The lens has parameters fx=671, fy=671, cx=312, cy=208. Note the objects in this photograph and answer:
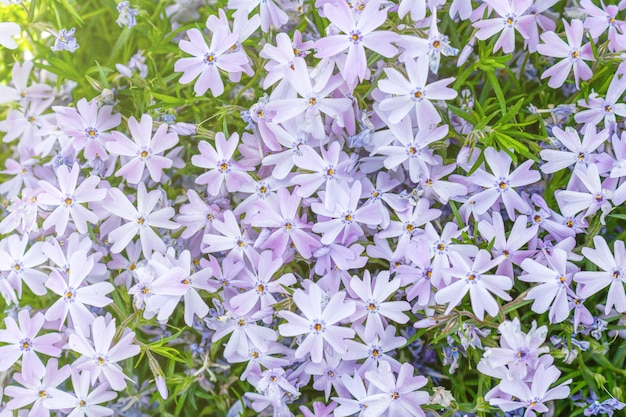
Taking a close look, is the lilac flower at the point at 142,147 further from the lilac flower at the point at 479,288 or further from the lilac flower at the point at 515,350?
the lilac flower at the point at 515,350

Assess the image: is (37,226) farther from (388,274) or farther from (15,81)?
(388,274)

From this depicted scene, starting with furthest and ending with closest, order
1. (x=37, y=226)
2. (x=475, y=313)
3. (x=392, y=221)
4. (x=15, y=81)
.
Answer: (x=15, y=81)
(x=37, y=226)
(x=392, y=221)
(x=475, y=313)

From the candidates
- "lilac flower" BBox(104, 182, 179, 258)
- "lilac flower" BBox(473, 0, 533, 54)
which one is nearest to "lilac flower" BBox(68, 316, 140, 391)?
"lilac flower" BBox(104, 182, 179, 258)

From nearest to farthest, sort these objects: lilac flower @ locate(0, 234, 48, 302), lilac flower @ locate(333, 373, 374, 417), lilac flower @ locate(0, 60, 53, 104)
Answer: lilac flower @ locate(333, 373, 374, 417) < lilac flower @ locate(0, 234, 48, 302) < lilac flower @ locate(0, 60, 53, 104)

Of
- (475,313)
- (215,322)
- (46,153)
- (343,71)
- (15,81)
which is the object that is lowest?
(215,322)

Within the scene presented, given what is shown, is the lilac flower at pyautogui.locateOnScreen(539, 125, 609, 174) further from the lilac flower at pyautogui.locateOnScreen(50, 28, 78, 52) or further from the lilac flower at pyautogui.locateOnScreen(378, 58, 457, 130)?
the lilac flower at pyautogui.locateOnScreen(50, 28, 78, 52)

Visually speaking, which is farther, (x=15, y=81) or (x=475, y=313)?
(x=15, y=81)

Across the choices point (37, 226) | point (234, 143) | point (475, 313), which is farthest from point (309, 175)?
point (37, 226)

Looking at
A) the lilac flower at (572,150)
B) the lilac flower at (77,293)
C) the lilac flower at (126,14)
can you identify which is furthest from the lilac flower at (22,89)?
A: the lilac flower at (572,150)
